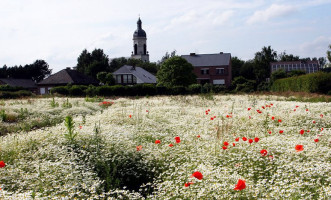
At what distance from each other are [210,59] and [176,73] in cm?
1806

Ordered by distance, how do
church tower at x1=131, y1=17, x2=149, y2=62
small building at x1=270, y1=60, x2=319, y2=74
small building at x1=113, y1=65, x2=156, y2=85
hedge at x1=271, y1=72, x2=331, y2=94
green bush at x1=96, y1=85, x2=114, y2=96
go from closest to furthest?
hedge at x1=271, y1=72, x2=331, y2=94
green bush at x1=96, y1=85, x2=114, y2=96
small building at x1=113, y1=65, x2=156, y2=85
small building at x1=270, y1=60, x2=319, y2=74
church tower at x1=131, y1=17, x2=149, y2=62

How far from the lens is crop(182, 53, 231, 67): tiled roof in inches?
2576

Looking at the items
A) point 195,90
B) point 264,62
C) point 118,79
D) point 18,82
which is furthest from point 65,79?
point 264,62

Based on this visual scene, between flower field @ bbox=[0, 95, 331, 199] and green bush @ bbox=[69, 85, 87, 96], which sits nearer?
flower field @ bbox=[0, 95, 331, 199]

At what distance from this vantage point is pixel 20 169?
6.22 metres

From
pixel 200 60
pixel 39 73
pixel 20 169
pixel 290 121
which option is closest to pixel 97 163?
pixel 20 169

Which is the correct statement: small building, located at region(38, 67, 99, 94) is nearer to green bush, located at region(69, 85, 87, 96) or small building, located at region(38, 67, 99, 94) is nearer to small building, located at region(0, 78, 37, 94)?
small building, located at region(0, 78, 37, 94)

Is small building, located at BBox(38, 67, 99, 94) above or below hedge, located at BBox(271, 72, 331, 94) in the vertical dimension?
above

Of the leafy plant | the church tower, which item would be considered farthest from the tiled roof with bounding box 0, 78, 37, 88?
the leafy plant

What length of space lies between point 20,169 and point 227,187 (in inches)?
164

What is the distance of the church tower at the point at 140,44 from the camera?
12150 centimetres

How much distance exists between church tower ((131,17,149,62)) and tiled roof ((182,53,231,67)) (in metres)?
57.5

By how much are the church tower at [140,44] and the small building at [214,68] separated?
191 feet

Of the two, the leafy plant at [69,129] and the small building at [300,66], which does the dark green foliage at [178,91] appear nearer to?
the leafy plant at [69,129]
